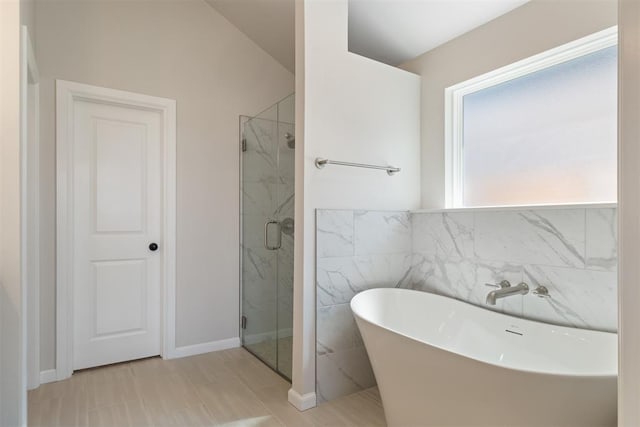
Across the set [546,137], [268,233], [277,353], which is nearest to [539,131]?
[546,137]

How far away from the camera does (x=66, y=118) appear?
2453 millimetres

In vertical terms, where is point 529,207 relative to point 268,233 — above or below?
above

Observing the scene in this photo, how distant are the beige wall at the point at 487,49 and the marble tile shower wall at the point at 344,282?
0.58 meters

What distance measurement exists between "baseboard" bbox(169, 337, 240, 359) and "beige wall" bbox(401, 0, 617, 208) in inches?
78.5

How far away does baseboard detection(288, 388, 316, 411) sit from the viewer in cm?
208

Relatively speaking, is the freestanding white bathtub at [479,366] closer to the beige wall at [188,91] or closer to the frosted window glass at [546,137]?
the frosted window glass at [546,137]

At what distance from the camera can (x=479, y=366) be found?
4.23 feet

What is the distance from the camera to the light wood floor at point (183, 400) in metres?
1.97

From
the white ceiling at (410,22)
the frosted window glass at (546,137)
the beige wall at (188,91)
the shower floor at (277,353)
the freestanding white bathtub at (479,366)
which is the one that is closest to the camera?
the freestanding white bathtub at (479,366)

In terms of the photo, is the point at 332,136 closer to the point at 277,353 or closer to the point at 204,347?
the point at 277,353

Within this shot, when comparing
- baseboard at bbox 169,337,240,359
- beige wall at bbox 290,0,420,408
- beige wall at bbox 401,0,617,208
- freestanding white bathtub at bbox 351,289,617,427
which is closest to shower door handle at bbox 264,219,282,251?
beige wall at bbox 290,0,420,408

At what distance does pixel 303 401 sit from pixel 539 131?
216cm

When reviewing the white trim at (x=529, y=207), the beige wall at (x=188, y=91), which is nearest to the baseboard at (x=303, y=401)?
the beige wall at (x=188, y=91)

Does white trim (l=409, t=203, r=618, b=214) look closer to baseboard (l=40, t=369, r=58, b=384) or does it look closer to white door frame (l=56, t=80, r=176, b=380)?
white door frame (l=56, t=80, r=176, b=380)
